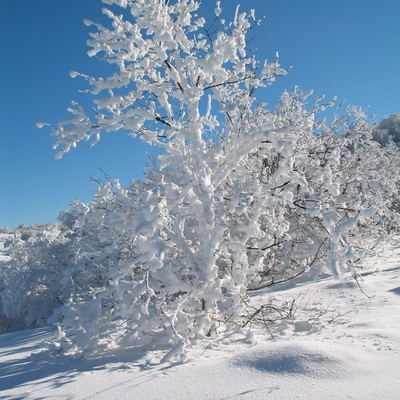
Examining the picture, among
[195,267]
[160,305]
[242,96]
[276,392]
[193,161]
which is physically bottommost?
[276,392]

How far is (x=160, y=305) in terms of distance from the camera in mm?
4312

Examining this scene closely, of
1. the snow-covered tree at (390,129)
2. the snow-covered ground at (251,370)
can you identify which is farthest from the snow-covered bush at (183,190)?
the snow-covered tree at (390,129)

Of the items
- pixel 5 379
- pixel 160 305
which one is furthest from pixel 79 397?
pixel 160 305

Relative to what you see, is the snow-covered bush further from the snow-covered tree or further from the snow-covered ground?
the snow-covered tree

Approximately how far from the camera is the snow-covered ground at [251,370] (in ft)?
7.75

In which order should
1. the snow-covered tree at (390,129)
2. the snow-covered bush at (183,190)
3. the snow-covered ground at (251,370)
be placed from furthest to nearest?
1. the snow-covered tree at (390,129)
2. the snow-covered bush at (183,190)
3. the snow-covered ground at (251,370)

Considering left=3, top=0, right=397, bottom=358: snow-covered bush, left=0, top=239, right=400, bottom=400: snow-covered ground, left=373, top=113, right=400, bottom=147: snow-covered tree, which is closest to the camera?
left=0, top=239, right=400, bottom=400: snow-covered ground

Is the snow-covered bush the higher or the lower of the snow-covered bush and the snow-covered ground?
the higher

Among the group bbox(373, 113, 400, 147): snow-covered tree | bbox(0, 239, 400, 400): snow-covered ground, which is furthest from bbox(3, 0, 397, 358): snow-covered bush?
bbox(373, 113, 400, 147): snow-covered tree

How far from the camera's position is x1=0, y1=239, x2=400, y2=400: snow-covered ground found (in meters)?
2.36

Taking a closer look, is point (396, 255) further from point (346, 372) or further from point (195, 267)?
point (346, 372)

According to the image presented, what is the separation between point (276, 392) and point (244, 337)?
6.08 ft

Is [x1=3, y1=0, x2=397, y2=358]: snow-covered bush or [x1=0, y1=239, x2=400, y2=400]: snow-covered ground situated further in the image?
[x1=3, y1=0, x2=397, y2=358]: snow-covered bush

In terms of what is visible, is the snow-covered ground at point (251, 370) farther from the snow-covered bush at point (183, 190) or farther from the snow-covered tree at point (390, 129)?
the snow-covered tree at point (390, 129)
